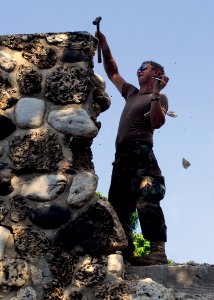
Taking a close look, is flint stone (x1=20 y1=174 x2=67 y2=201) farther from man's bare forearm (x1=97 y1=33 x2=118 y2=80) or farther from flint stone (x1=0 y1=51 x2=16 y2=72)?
man's bare forearm (x1=97 y1=33 x2=118 y2=80)

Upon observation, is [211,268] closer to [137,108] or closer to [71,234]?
[71,234]

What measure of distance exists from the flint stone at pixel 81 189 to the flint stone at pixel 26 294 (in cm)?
49

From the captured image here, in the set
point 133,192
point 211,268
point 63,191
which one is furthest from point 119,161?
point 211,268

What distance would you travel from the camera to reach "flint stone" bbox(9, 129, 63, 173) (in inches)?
125

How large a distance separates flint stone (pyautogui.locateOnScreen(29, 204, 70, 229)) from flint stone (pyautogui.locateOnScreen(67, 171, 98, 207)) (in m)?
0.07

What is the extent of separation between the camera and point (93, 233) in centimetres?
303

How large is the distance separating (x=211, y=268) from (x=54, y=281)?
807 mm

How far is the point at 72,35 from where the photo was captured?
3453 millimetres

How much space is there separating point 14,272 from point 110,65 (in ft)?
6.96

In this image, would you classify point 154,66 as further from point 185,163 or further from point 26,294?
point 26,294

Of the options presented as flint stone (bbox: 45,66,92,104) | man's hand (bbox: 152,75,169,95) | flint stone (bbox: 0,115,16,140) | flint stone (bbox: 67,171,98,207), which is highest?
man's hand (bbox: 152,75,169,95)

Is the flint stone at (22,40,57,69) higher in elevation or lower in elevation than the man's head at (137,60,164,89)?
lower

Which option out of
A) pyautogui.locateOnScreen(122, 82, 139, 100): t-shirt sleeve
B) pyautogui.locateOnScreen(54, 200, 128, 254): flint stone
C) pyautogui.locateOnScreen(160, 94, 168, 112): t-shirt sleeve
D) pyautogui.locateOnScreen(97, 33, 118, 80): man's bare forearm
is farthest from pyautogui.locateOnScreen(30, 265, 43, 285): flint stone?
pyautogui.locateOnScreen(97, 33, 118, 80): man's bare forearm

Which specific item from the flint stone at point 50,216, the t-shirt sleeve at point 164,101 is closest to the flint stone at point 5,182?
the flint stone at point 50,216
